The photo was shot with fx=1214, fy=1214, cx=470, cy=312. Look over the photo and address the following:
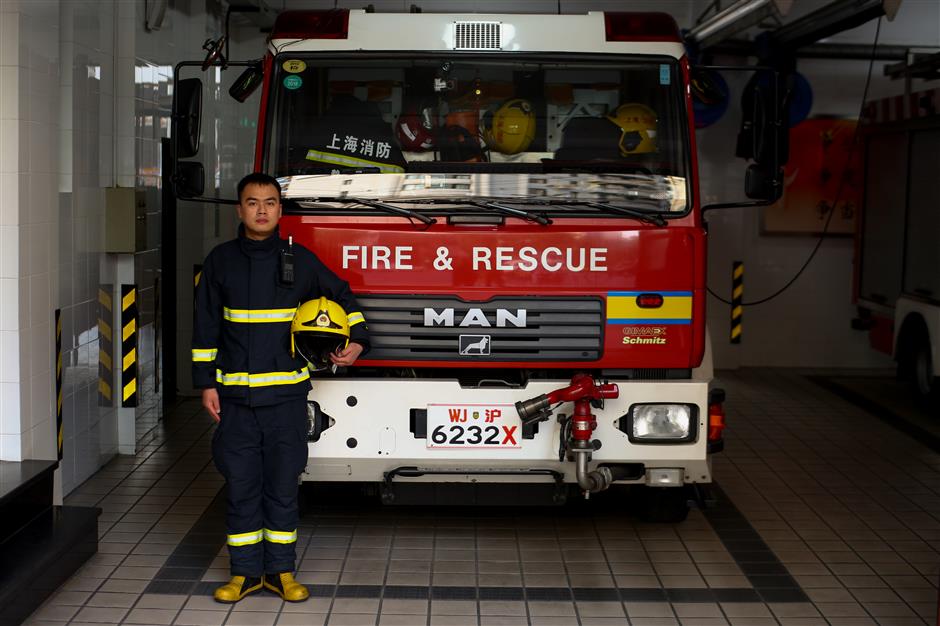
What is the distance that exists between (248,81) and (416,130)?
92 centimetres

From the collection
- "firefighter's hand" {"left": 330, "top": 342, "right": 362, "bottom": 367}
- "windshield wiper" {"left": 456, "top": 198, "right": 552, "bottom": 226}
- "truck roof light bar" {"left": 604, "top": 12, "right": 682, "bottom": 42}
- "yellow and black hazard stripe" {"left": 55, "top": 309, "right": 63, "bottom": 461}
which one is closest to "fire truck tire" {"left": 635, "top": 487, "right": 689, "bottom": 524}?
"windshield wiper" {"left": 456, "top": 198, "right": 552, "bottom": 226}

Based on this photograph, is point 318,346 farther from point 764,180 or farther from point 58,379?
point 764,180

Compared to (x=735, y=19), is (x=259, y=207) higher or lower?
lower

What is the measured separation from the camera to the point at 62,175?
6.95 meters

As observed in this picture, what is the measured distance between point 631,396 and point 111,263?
3875mm

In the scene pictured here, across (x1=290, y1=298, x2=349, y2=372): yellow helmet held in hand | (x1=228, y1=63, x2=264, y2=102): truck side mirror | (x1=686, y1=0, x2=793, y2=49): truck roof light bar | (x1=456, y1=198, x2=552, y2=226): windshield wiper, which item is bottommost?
(x1=290, y1=298, x2=349, y2=372): yellow helmet held in hand

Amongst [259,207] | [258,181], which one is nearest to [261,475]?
[259,207]

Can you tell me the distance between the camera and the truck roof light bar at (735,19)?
820 centimetres

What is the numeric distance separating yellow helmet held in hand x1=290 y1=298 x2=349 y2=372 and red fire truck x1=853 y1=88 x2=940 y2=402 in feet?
20.8

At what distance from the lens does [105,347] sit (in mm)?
7891

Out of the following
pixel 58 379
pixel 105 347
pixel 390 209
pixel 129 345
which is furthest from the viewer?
pixel 105 347

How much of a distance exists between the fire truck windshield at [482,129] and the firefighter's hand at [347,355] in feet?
2.48

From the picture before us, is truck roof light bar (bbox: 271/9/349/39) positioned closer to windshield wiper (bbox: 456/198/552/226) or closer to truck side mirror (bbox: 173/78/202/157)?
truck side mirror (bbox: 173/78/202/157)

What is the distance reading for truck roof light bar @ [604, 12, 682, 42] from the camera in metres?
5.85
